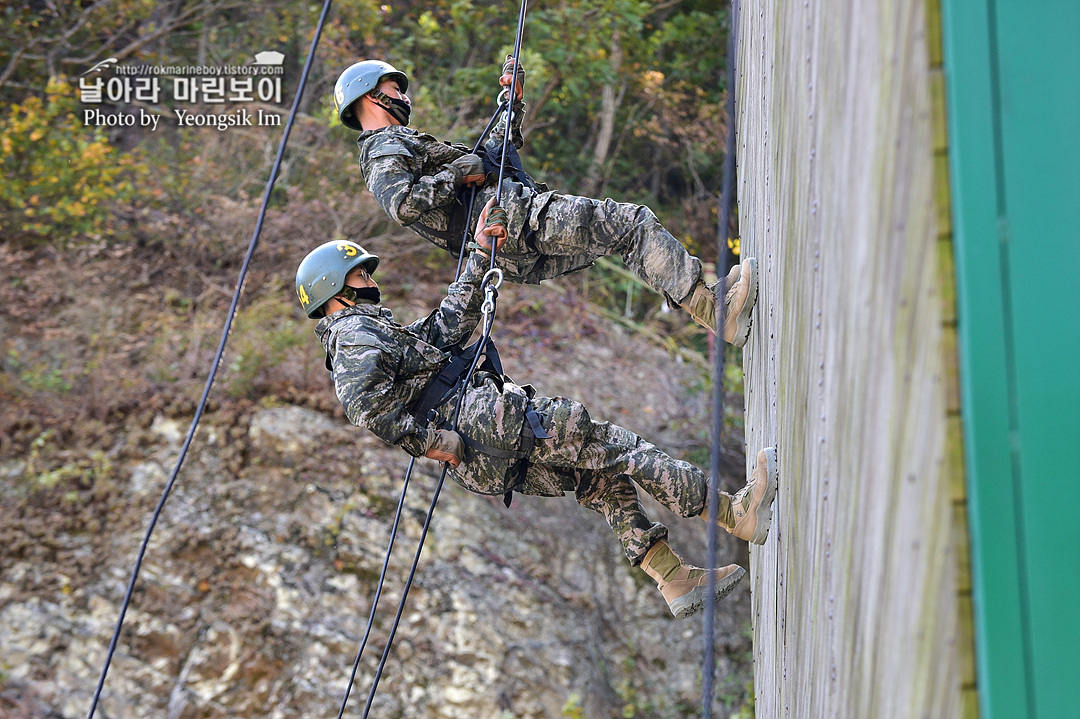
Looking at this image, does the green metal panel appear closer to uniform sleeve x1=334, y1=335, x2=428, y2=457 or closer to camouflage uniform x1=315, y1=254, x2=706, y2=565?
camouflage uniform x1=315, y1=254, x2=706, y2=565

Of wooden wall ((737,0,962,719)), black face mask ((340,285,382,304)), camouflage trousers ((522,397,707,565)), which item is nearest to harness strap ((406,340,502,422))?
camouflage trousers ((522,397,707,565))

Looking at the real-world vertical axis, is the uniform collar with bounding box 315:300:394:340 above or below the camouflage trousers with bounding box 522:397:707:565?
above

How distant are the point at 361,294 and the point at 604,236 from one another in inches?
50.5

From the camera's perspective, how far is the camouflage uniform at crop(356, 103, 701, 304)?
15.0ft

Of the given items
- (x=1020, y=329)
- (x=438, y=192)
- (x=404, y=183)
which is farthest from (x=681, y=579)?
(x=1020, y=329)

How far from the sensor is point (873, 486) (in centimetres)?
171

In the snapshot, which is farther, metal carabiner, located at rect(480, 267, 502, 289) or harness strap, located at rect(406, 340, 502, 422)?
harness strap, located at rect(406, 340, 502, 422)

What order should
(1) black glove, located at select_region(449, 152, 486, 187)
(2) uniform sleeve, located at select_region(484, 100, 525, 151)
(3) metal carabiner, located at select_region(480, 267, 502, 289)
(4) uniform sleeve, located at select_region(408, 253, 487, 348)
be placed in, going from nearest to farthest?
(3) metal carabiner, located at select_region(480, 267, 502, 289)
(4) uniform sleeve, located at select_region(408, 253, 487, 348)
(1) black glove, located at select_region(449, 152, 486, 187)
(2) uniform sleeve, located at select_region(484, 100, 525, 151)

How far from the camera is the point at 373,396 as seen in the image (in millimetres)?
4293

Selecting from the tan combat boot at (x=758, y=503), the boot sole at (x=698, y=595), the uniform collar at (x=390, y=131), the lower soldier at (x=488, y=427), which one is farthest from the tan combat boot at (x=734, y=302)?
the uniform collar at (x=390, y=131)

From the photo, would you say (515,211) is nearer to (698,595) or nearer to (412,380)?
(412,380)

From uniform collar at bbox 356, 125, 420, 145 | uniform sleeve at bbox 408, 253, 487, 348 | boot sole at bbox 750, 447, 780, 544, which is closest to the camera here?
boot sole at bbox 750, 447, 780, 544

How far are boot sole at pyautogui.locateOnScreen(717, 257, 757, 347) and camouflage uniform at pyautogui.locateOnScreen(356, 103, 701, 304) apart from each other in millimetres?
269

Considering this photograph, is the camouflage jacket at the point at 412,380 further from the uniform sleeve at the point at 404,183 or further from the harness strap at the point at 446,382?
Answer: the uniform sleeve at the point at 404,183
